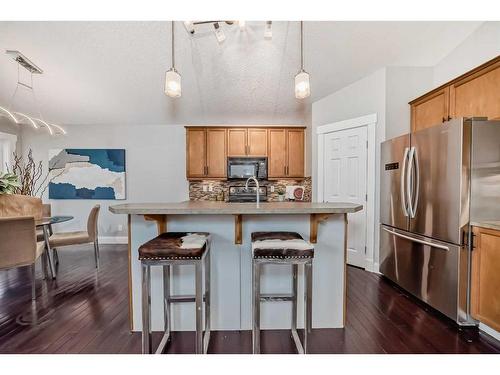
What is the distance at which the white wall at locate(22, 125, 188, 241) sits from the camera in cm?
481

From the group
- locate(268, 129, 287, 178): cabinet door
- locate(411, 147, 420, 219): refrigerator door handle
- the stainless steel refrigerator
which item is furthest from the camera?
locate(268, 129, 287, 178): cabinet door

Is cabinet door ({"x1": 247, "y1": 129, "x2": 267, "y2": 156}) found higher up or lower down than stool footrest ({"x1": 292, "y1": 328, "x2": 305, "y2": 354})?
higher up

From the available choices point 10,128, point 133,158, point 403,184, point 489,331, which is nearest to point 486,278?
point 489,331

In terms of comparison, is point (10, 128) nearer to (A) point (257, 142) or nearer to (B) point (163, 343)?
(A) point (257, 142)

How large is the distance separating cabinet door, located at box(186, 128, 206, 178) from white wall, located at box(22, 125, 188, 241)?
0.37 m

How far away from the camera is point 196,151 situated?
4574 mm

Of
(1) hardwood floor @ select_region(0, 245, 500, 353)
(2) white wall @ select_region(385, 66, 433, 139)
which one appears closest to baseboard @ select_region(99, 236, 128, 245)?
(1) hardwood floor @ select_region(0, 245, 500, 353)

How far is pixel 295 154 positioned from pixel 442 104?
7.72 feet

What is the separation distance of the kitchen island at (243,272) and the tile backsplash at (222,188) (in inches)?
110

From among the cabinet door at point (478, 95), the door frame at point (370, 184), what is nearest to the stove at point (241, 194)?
the door frame at point (370, 184)

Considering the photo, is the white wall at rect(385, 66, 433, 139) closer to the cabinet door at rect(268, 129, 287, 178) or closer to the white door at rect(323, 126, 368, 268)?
the white door at rect(323, 126, 368, 268)

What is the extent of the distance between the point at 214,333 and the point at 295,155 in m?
3.36
